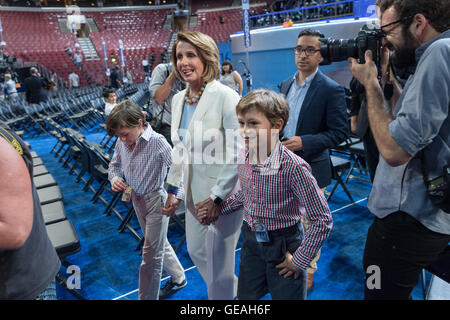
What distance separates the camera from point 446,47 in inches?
37.5

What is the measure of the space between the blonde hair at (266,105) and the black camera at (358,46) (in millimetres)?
336

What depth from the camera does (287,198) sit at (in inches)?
52.7

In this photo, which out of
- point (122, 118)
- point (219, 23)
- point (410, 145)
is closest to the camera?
point (410, 145)

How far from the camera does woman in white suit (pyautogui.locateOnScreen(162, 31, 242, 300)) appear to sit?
155cm

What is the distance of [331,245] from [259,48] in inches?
403

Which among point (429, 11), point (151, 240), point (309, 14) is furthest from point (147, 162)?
point (309, 14)

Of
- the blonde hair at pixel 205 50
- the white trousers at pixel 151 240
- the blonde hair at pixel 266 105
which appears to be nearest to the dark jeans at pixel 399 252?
the blonde hair at pixel 266 105

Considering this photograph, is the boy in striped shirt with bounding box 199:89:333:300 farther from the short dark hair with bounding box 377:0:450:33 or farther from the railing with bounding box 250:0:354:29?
the railing with bounding box 250:0:354:29

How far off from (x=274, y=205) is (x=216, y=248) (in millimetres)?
467

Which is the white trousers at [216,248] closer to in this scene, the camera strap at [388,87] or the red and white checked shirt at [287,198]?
the red and white checked shirt at [287,198]

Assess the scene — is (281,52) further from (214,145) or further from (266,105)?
(266,105)

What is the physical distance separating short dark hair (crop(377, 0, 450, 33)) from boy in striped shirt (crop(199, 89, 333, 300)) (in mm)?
531

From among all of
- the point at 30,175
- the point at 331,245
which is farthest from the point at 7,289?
the point at 331,245
